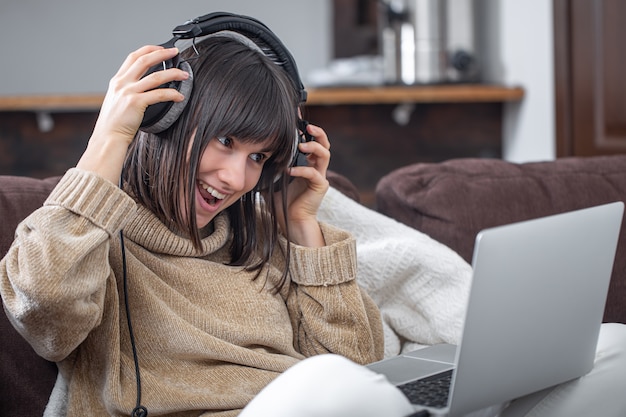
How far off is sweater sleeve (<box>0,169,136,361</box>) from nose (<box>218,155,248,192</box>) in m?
0.14

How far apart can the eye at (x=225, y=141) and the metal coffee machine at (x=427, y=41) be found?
174 cm

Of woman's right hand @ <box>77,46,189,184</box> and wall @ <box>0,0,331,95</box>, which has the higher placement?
wall @ <box>0,0,331,95</box>

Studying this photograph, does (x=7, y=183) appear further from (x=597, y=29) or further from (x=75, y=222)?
(x=597, y=29)

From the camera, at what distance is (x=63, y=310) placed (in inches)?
40.3

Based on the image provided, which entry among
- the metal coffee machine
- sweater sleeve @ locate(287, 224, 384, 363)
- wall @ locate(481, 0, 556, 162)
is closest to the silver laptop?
sweater sleeve @ locate(287, 224, 384, 363)

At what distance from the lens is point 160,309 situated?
3.87 ft

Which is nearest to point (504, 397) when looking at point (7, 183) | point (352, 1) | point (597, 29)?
point (7, 183)

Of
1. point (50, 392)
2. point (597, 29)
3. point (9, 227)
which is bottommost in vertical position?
point (50, 392)

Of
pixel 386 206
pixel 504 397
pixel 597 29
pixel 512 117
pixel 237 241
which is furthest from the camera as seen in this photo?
pixel 512 117

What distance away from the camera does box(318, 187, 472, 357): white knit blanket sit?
146 centimetres

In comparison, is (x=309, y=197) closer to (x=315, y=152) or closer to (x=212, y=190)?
(x=315, y=152)

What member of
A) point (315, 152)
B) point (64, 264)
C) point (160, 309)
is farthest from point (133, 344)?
point (315, 152)

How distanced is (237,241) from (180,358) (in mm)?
206

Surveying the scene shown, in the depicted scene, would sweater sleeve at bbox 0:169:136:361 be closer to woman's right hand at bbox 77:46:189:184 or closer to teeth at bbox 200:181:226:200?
woman's right hand at bbox 77:46:189:184
